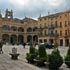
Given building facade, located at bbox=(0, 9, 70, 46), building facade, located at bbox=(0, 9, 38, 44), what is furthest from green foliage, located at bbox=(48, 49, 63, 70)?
building facade, located at bbox=(0, 9, 38, 44)

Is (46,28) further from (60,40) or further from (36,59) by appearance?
(36,59)

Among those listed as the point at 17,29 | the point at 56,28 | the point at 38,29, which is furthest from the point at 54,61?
the point at 17,29

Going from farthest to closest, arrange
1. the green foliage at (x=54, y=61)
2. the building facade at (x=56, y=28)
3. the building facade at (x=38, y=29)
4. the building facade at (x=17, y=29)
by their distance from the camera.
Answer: the building facade at (x=17, y=29)
the building facade at (x=38, y=29)
the building facade at (x=56, y=28)
the green foliage at (x=54, y=61)

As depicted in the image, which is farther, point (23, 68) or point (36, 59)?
point (36, 59)

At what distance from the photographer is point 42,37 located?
3300 inches

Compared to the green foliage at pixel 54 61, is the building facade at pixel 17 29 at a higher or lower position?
higher

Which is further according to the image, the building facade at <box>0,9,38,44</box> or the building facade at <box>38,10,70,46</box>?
the building facade at <box>0,9,38,44</box>

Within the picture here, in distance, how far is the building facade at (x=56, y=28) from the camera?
7300cm

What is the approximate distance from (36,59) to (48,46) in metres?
32.5

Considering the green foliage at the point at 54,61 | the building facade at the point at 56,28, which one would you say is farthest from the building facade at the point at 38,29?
the green foliage at the point at 54,61

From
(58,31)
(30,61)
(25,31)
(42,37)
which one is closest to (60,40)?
(58,31)

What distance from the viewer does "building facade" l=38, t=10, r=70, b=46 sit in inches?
2874

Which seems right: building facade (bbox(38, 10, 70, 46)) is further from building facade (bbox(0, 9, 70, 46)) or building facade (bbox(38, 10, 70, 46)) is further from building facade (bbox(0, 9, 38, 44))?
building facade (bbox(0, 9, 38, 44))

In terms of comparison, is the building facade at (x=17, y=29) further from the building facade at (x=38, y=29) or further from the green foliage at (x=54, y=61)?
the green foliage at (x=54, y=61)
